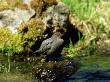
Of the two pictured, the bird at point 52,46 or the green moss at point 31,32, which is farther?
the bird at point 52,46

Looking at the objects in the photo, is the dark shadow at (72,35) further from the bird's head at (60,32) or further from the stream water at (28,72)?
the stream water at (28,72)

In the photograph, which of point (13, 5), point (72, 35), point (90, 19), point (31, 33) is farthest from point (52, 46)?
point (90, 19)

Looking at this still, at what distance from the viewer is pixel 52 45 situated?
39.5 ft

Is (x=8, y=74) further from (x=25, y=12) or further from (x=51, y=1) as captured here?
(x=51, y=1)

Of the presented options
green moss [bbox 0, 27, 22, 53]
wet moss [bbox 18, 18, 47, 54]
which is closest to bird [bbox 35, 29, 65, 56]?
wet moss [bbox 18, 18, 47, 54]

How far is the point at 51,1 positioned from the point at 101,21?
6.42 ft

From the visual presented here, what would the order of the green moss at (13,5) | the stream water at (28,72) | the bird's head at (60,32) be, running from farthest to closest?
the bird's head at (60,32) < the green moss at (13,5) < the stream water at (28,72)

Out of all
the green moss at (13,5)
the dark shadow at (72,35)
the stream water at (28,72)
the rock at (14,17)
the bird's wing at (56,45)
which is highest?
the green moss at (13,5)

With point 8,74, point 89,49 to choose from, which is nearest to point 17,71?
point 8,74

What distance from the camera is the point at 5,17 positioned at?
12070 millimetres

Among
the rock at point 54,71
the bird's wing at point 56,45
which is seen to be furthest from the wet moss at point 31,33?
the rock at point 54,71

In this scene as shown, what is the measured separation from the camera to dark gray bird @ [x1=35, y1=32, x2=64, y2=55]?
11.9 metres

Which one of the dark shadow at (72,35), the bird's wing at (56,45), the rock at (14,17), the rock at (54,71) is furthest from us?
the dark shadow at (72,35)

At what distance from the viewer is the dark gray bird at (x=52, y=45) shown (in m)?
11.9
